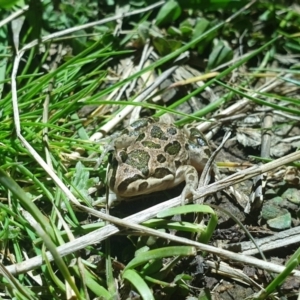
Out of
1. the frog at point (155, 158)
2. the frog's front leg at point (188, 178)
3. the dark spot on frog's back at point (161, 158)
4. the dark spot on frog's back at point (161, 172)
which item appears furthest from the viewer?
the dark spot on frog's back at point (161, 158)

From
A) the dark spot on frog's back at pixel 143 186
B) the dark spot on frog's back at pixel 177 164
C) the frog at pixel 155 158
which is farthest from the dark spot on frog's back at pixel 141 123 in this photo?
the dark spot on frog's back at pixel 143 186

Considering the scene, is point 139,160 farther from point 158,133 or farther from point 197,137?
point 197,137

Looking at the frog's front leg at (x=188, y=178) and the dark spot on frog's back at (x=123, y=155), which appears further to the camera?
the dark spot on frog's back at (x=123, y=155)

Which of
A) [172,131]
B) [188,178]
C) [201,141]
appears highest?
[172,131]

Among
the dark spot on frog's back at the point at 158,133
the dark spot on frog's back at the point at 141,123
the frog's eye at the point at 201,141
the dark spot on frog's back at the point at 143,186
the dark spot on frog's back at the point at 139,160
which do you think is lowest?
the dark spot on frog's back at the point at 143,186

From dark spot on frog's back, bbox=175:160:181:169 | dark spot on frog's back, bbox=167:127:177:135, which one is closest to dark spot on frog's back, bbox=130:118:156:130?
dark spot on frog's back, bbox=167:127:177:135

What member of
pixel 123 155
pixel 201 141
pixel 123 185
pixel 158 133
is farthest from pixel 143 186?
pixel 201 141

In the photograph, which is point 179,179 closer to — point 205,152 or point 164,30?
point 205,152

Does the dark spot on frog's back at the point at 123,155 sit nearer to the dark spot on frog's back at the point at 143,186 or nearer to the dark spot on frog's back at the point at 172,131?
the dark spot on frog's back at the point at 143,186
